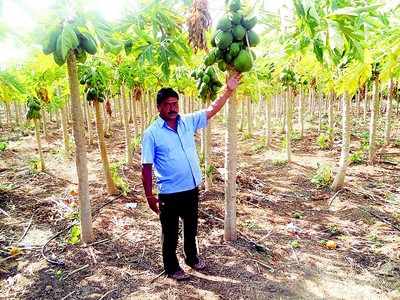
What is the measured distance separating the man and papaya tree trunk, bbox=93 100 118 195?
13.4 ft

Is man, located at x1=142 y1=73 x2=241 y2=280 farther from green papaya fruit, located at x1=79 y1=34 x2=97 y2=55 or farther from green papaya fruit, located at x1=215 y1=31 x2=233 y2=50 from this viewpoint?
green papaya fruit, located at x1=79 y1=34 x2=97 y2=55

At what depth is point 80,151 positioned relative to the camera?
18.5 feet

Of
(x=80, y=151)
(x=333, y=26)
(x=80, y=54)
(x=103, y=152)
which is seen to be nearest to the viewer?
(x=333, y=26)

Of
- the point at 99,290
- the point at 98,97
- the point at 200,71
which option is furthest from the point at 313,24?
the point at 98,97

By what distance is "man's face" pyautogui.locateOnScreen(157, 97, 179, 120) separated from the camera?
14.4 ft

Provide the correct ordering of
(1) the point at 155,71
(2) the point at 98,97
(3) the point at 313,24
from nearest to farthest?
(3) the point at 313,24 → (2) the point at 98,97 → (1) the point at 155,71

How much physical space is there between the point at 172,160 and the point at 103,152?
4242 millimetres

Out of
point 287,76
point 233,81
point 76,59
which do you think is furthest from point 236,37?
point 287,76

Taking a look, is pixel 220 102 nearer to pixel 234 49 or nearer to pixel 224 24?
pixel 234 49

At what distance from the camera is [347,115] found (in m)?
9.24

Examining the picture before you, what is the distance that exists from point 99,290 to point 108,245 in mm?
1321

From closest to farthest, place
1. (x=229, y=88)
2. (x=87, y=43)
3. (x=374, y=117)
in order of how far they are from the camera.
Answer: (x=229, y=88)
(x=87, y=43)
(x=374, y=117)

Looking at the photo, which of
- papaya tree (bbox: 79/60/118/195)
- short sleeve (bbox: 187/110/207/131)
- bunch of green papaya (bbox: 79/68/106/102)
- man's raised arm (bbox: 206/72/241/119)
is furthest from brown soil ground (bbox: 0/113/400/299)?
bunch of green papaya (bbox: 79/68/106/102)

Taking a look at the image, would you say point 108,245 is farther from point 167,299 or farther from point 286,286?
Answer: point 286,286
